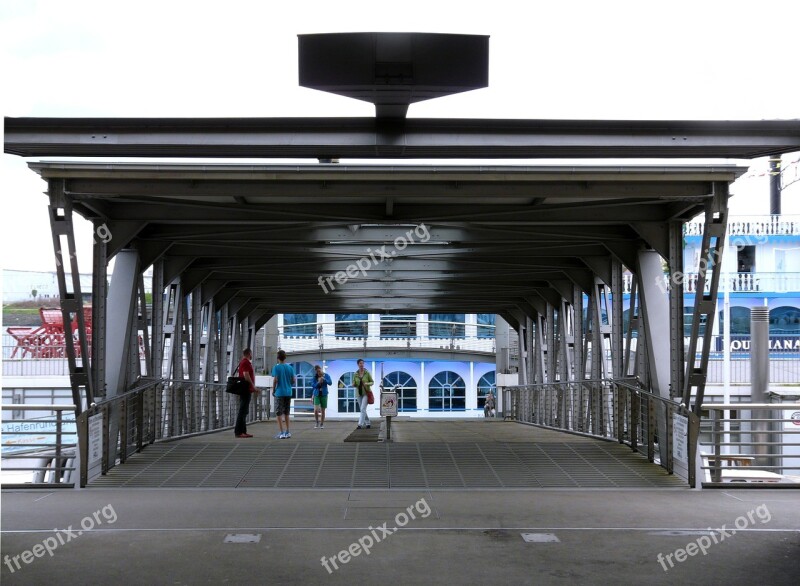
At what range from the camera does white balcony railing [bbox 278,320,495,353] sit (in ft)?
189

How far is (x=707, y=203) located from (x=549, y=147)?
9.77ft

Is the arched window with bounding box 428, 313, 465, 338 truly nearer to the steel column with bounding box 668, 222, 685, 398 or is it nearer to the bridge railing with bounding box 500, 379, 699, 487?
the bridge railing with bounding box 500, 379, 699, 487

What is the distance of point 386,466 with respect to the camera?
40.9 feet

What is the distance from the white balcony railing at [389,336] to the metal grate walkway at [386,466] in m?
42.6

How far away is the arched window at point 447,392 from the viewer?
59.9 meters

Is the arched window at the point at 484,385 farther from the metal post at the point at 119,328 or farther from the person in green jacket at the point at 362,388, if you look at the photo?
the metal post at the point at 119,328

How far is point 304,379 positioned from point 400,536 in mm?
52486

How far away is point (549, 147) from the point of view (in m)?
10.2

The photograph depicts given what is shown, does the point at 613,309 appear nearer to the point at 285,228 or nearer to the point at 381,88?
the point at 285,228

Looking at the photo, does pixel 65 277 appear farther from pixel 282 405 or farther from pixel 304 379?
pixel 304 379

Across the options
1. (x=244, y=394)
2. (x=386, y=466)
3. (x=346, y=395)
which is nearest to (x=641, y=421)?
(x=386, y=466)

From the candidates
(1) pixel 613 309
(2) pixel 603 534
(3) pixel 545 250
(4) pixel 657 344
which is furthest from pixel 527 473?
(3) pixel 545 250

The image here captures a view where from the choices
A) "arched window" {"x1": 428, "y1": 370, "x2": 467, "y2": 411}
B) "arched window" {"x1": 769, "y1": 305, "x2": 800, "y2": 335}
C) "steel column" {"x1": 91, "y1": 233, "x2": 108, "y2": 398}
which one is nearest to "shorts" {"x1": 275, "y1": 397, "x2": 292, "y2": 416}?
"steel column" {"x1": 91, "y1": 233, "x2": 108, "y2": 398}

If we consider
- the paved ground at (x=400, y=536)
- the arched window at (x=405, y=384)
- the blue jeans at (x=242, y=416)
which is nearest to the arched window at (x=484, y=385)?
the arched window at (x=405, y=384)
